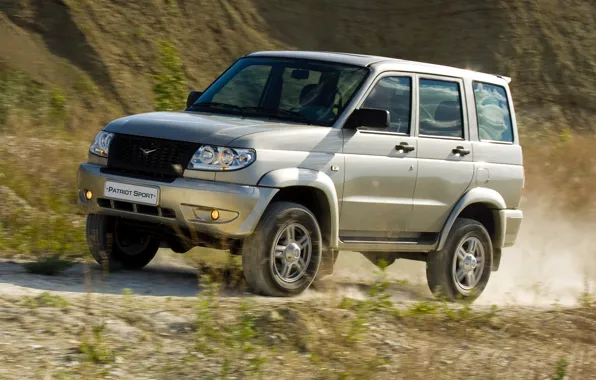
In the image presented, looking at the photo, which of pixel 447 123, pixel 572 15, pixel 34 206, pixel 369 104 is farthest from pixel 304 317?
pixel 572 15

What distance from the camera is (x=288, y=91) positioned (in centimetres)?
870

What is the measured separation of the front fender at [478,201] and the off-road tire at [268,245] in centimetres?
164

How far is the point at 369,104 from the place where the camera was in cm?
863

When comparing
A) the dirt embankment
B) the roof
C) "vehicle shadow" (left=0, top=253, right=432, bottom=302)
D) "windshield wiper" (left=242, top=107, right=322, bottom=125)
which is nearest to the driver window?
the roof

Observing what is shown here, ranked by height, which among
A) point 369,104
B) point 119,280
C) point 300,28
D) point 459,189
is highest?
point 300,28

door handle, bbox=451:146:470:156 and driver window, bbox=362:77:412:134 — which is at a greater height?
driver window, bbox=362:77:412:134

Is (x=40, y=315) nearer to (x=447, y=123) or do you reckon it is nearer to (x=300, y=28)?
(x=447, y=123)

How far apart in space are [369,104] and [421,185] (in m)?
0.80

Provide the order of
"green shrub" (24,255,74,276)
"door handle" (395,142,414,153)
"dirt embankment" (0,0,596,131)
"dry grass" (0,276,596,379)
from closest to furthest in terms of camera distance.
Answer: "dry grass" (0,276,596,379), "green shrub" (24,255,74,276), "door handle" (395,142,414,153), "dirt embankment" (0,0,596,131)

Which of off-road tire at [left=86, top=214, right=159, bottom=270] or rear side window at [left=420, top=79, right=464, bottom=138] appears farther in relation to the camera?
rear side window at [left=420, top=79, right=464, bottom=138]

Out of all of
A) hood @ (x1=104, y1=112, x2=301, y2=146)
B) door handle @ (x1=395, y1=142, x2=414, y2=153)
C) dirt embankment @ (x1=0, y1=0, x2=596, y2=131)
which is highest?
dirt embankment @ (x1=0, y1=0, x2=596, y2=131)

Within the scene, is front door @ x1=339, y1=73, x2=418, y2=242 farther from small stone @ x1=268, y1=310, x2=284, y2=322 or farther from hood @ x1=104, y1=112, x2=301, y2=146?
small stone @ x1=268, y1=310, x2=284, y2=322

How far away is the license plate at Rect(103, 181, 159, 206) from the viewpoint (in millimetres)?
7785

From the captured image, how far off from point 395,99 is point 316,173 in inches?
50.3
